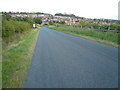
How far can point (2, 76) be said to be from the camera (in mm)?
4188

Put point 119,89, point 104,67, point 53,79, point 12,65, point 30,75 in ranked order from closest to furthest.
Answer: point 119,89 < point 53,79 < point 30,75 < point 104,67 < point 12,65

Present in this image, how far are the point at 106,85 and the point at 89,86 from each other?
1.70 ft

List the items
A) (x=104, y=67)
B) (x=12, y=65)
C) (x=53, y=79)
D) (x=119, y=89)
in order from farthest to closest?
(x=12, y=65)
(x=104, y=67)
(x=53, y=79)
(x=119, y=89)

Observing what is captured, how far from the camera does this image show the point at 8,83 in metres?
3.65

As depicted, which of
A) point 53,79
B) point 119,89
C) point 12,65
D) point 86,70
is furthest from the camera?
point 12,65

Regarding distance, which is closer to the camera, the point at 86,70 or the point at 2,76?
the point at 2,76

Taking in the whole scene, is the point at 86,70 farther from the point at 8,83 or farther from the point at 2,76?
the point at 2,76

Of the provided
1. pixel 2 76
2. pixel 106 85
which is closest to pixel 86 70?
pixel 106 85

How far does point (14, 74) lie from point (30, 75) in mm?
648

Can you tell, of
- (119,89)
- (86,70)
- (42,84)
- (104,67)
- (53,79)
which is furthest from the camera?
(104,67)

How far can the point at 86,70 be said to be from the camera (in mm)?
4512

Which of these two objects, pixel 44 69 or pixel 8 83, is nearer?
pixel 8 83

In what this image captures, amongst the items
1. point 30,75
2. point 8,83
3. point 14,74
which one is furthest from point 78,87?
point 14,74

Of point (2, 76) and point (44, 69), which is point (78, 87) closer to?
point (44, 69)
